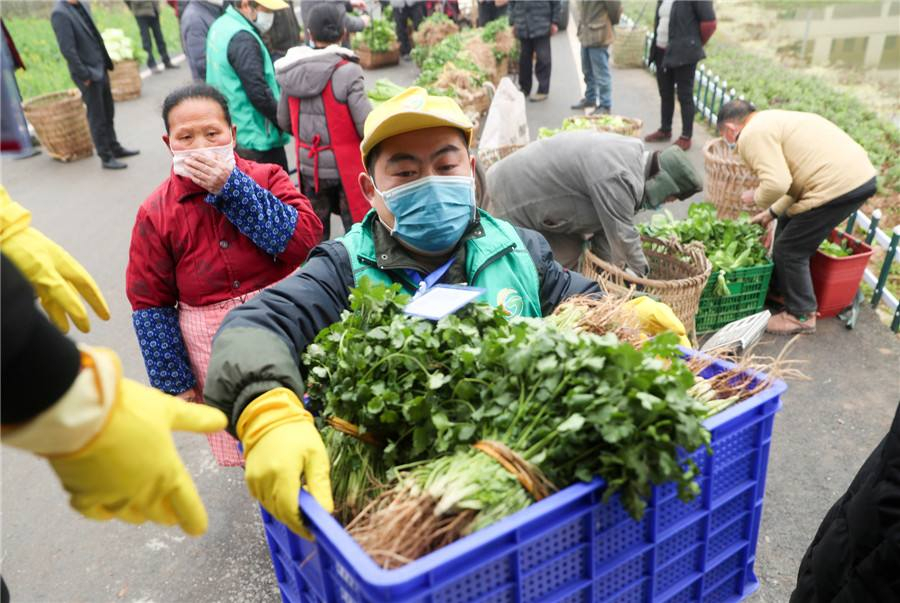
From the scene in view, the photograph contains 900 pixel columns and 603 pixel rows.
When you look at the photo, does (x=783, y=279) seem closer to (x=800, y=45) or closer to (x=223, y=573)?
(x=223, y=573)

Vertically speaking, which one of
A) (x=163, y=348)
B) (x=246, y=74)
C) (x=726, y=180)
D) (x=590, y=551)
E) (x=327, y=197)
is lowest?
(x=726, y=180)

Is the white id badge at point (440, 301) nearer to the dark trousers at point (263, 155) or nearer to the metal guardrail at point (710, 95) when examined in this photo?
the dark trousers at point (263, 155)

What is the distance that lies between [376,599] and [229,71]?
4.56m

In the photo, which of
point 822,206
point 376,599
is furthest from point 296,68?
point 376,599

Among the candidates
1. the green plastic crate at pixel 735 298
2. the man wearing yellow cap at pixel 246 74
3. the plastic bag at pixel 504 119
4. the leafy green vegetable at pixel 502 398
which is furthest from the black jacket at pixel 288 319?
the plastic bag at pixel 504 119

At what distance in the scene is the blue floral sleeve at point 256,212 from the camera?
2695mm

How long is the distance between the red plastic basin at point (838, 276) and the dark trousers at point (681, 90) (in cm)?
358

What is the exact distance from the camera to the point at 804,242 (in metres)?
4.80

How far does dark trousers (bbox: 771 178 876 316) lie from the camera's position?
471 centimetres

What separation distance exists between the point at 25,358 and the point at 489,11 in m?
14.5

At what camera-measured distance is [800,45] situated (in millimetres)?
16562

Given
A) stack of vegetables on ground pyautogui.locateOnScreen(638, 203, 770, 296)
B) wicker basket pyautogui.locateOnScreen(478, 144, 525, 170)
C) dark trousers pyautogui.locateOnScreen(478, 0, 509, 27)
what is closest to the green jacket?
wicker basket pyautogui.locateOnScreen(478, 144, 525, 170)

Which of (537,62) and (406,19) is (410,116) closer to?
(537,62)

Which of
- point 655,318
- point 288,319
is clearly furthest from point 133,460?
point 655,318
